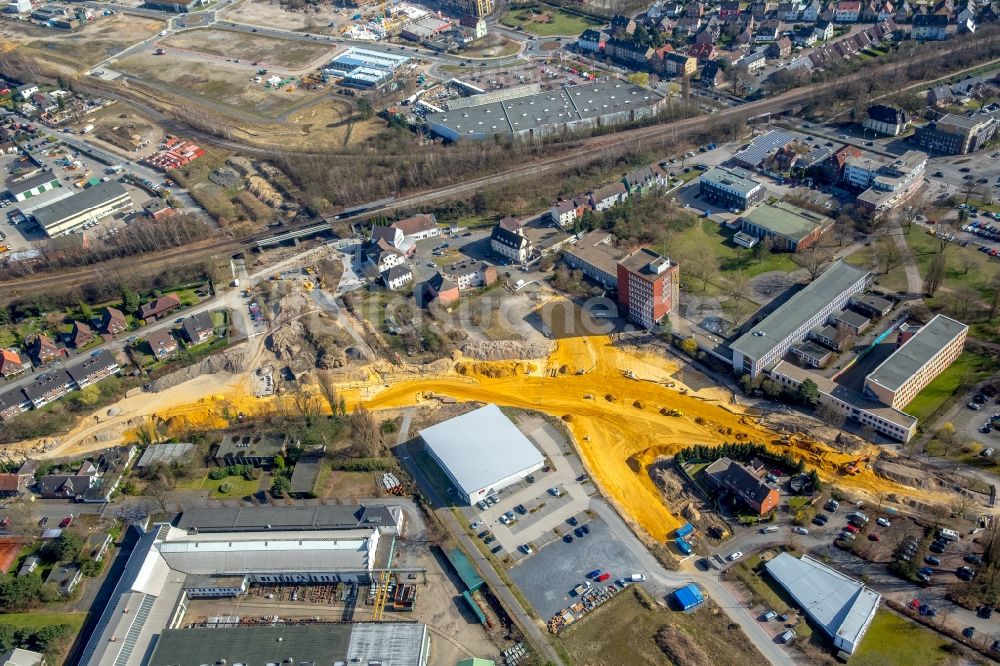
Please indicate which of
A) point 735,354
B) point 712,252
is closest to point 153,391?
point 735,354

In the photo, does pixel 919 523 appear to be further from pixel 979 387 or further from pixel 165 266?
pixel 165 266

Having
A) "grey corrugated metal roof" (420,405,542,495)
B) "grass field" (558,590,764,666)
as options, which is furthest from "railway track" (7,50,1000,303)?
"grass field" (558,590,764,666)

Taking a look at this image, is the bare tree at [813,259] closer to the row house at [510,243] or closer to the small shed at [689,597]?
the row house at [510,243]

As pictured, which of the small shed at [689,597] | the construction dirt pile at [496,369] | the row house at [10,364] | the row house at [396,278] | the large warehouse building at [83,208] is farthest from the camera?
the large warehouse building at [83,208]

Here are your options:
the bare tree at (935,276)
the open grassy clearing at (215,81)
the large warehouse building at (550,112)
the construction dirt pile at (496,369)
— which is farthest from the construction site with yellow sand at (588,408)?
the open grassy clearing at (215,81)

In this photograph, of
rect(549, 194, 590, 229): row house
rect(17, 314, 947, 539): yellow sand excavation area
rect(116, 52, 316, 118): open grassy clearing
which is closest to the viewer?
rect(17, 314, 947, 539): yellow sand excavation area

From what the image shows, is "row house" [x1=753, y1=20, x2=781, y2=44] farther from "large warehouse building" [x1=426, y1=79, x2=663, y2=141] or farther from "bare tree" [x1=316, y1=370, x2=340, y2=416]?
"bare tree" [x1=316, y1=370, x2=340, y2=416]
